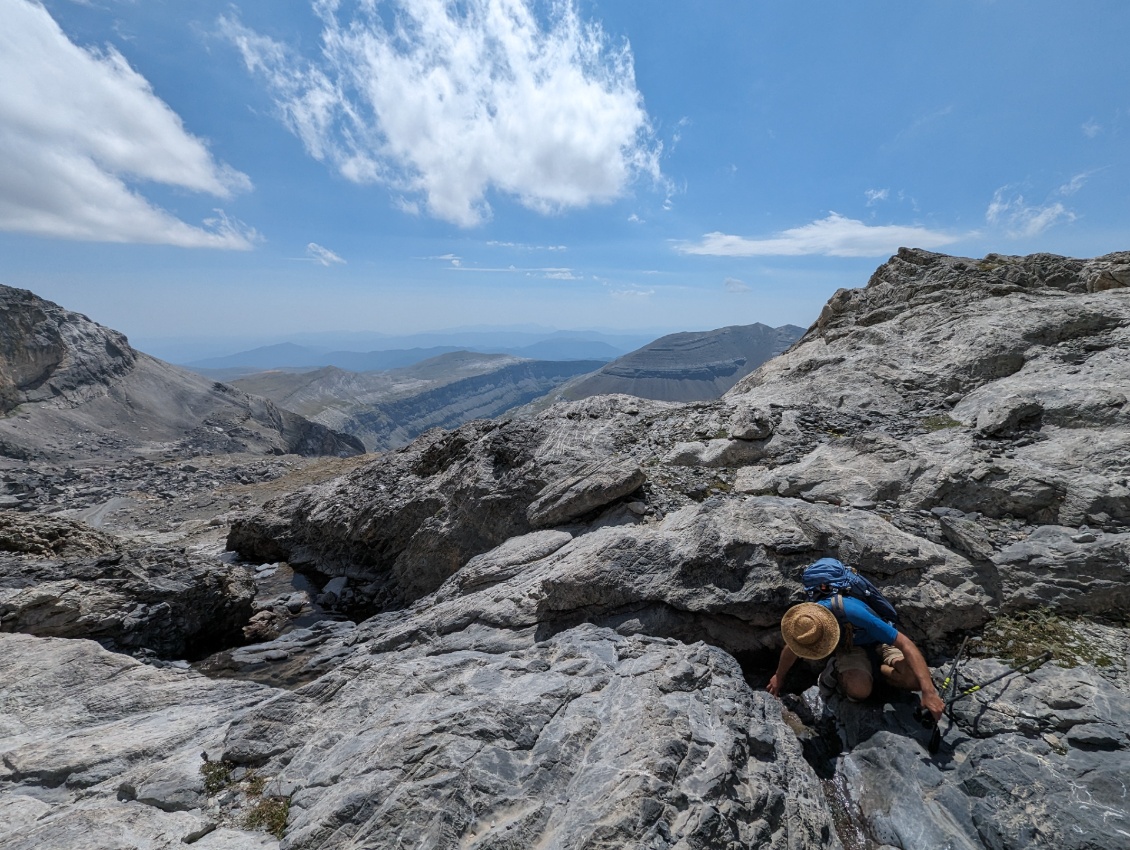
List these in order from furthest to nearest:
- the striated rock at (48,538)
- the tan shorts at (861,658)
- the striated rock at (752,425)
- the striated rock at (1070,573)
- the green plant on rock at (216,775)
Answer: the striated rock at (752,425)
the striated rock at (48,538)
the striated rock at (1070,573)
the tan shorts at (861,658)
the green plant on rock at (216,775)

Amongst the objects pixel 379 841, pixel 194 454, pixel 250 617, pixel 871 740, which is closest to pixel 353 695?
pixel 379 841

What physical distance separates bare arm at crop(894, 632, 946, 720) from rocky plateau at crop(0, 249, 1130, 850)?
0.39 meters

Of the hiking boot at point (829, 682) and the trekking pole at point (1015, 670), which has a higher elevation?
the trekking pole at point (1015, 670)

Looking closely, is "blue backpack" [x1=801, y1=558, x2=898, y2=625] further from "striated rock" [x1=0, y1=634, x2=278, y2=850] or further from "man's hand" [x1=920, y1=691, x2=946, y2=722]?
"striated rock" [x1=0, y1=634, x2=278, y2=850]

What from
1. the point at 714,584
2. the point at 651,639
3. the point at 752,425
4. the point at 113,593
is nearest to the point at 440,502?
the point at 113,593

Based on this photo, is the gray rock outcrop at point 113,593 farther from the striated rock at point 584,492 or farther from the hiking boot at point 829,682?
the hiking boot at point 829,682

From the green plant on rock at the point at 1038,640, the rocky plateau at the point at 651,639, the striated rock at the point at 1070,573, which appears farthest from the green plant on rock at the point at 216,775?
the striated rock at the point at 1070,573

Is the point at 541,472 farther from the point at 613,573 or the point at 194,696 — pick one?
the point at 194,696

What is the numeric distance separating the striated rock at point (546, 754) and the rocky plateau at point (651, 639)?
0.04 m

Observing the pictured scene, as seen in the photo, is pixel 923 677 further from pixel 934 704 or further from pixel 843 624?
pixel 843 624

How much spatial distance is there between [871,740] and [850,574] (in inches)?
99.4

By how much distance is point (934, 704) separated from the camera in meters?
7.67

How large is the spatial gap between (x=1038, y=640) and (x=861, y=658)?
3116mm

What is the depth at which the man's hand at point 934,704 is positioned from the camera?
7.56 metres
